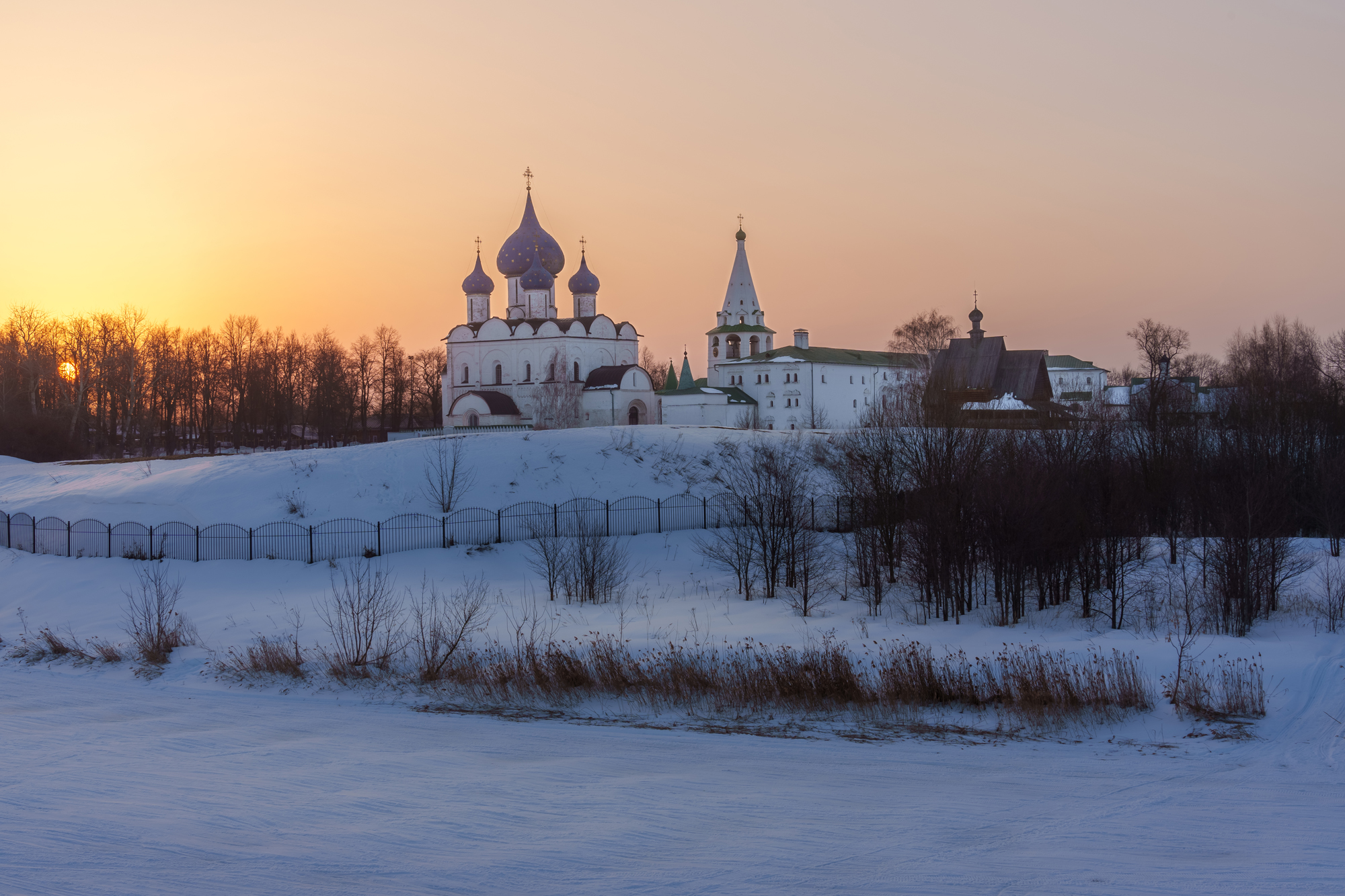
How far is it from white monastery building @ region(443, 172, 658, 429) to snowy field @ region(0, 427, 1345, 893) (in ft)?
148

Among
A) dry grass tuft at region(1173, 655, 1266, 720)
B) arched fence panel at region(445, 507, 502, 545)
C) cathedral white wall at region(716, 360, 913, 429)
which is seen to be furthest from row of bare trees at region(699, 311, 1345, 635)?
cathedral white wall at region(716, 360, 913, 429)

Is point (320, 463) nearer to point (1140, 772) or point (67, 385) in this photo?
point (1140, 772)

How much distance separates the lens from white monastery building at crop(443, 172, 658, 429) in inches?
2427

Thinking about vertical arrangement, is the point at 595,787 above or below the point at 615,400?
below

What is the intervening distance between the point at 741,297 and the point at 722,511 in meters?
51.2

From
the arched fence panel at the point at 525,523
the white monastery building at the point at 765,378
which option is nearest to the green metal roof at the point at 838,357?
the white monastery building at the point at 765,378

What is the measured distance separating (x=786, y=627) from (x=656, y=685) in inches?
167

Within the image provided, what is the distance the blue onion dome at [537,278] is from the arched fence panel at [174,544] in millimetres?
43561

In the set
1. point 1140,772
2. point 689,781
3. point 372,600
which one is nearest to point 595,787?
point 689,781

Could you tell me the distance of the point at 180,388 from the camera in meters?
66.1

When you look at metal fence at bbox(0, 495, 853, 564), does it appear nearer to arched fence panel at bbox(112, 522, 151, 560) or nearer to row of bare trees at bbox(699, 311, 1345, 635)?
arched fence panel at bbox(112, 522, 151, 560)

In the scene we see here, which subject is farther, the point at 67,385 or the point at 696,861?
the point at 67,385

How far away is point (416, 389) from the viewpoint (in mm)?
81062

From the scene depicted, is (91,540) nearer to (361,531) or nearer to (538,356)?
(361,531)
